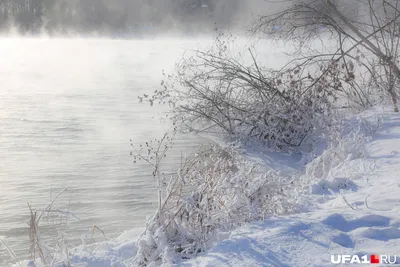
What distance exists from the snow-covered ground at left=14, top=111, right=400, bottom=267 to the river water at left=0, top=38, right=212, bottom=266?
1220 mm

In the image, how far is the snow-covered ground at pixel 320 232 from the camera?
3.35m

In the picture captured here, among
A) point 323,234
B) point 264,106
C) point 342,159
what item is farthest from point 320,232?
point 264,106

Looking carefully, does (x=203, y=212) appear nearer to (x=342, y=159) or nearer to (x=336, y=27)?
(x=342, y=159)

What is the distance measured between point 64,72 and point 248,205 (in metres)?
20.6

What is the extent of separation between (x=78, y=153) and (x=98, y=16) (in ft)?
154

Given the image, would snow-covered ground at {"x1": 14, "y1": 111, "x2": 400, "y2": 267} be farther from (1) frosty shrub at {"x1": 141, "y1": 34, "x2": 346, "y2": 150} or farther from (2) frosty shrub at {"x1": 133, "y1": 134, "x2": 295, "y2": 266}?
(1) frosty shrub at {"x1": 141, "y1": 34, "x2": 346, "y2": 150}

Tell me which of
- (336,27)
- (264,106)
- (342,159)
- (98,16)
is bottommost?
(342,159)

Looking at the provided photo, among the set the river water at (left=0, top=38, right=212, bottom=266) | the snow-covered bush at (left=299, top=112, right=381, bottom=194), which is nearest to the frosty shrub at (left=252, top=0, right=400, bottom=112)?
the snow-covered bush at (left=299, top=112, right=381, bottom=194)

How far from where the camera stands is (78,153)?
853 cm

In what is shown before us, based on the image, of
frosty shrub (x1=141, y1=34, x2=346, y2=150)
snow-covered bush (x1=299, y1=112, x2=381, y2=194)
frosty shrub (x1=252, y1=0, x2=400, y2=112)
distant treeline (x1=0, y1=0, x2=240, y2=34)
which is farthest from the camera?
distant treeline (x1=0, y1=0, x2=240, y2=34)

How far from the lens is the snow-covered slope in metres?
3.32

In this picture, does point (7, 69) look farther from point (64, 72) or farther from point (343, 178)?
point (343, 178)

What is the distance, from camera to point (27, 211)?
596 cm

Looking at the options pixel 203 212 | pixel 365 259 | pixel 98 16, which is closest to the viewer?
pixel 365 259
